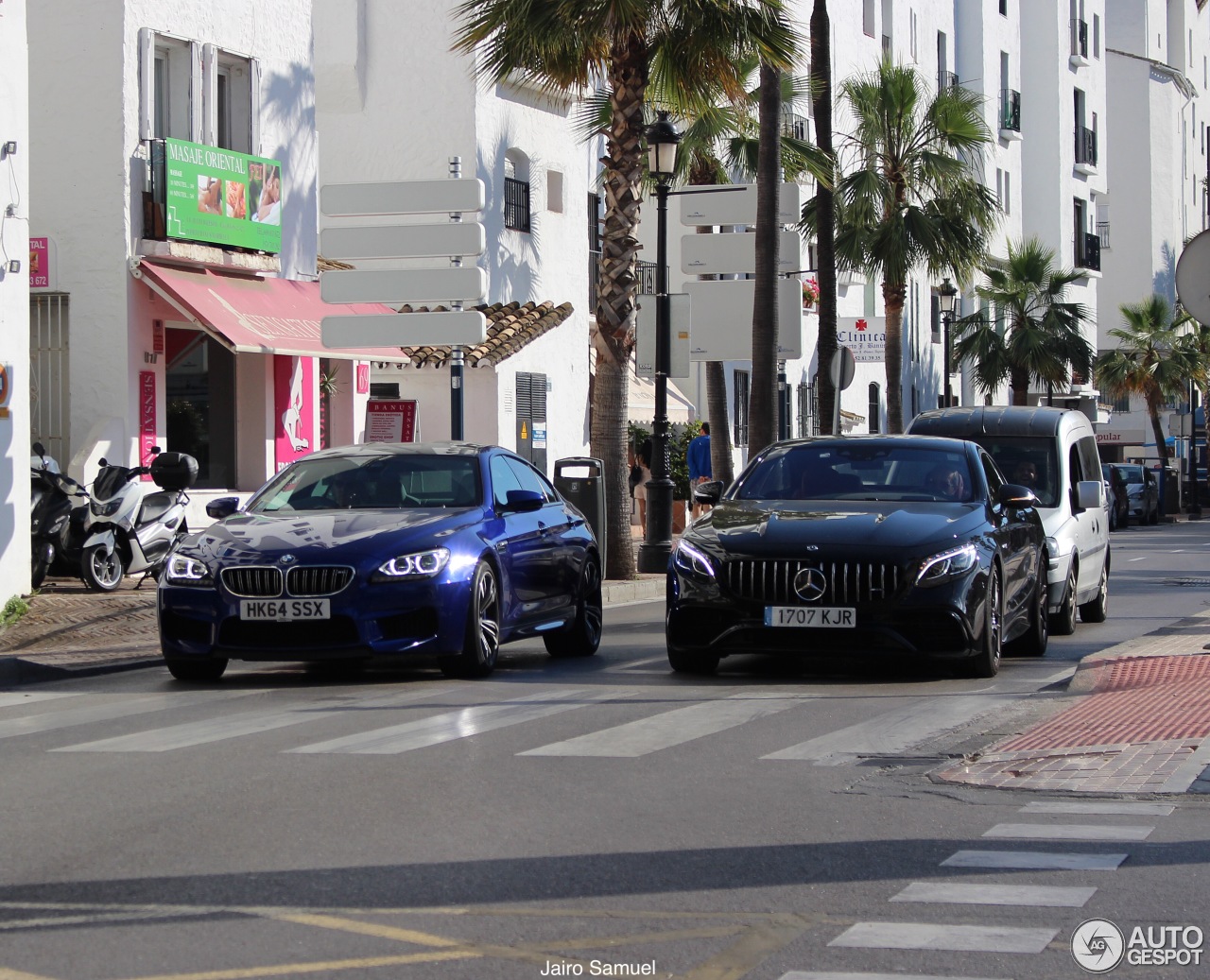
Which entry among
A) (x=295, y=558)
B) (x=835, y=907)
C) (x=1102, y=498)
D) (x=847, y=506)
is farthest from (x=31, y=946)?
(x=1102, y=498)

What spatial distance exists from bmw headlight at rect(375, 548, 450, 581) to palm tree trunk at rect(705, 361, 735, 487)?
1946cm

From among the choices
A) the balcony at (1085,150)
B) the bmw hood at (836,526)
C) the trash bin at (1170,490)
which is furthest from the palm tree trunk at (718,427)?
the balcony at (1085,150)

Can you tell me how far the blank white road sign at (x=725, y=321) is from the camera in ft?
87.6

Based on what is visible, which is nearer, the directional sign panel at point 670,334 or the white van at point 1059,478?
the white van at point 1059,478

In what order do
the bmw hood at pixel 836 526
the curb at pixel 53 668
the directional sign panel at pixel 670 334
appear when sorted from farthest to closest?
the directional sign panel at pixel 670 334, the curb at pixel 53 668, the bmw hood at pixel 836 526

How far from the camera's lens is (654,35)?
22.0m

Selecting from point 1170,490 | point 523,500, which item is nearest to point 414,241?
point 523,500

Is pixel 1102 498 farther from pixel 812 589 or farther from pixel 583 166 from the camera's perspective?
pixel 583 166

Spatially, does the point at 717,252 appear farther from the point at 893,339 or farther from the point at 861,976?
the point at 861,976

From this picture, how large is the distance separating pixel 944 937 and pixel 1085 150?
6976 centimetres

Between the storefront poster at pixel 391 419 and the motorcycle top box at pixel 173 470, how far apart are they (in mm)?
9729

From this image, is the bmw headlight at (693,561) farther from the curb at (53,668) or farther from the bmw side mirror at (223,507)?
the curb at (53,668)

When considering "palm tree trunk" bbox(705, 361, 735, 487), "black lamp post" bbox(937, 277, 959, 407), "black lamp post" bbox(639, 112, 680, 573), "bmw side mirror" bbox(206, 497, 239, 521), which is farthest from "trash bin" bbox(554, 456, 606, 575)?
"black lamp post" bbox(937, 277, 959, 407)

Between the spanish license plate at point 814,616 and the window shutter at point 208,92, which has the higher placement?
the window shutter at point 208,92
